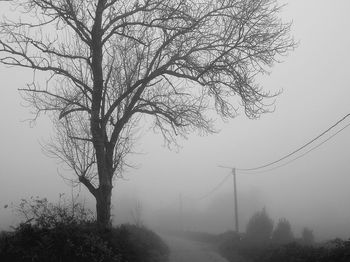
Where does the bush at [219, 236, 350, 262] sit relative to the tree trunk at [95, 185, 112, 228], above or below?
below

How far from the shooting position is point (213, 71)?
1812cm

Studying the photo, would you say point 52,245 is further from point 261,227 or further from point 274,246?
point 261,227

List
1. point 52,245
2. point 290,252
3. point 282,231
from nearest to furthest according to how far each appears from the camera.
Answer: point 52,245 < point 290,252 < point 282,231

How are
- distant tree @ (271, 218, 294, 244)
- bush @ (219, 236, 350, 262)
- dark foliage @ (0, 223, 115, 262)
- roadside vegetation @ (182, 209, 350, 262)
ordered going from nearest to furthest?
dark foliage @ (0, 223, 115, 262)
bush @ (219, 236, 350, 262)
roadside vegetation @ (182, 209, 350, 262)
distant tree @ (271, 218, 294, 244)

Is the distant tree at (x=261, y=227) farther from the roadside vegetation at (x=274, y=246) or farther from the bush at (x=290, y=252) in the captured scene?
the bush at (x=290, y=252)

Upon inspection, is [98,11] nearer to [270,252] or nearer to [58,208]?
[58,208]

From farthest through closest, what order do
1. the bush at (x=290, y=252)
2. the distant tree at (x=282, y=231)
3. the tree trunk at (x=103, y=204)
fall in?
the distant tree at (x=282, y=231) → the tree trunk at (x=103, y=204) → the bush at (x=290, y=252)

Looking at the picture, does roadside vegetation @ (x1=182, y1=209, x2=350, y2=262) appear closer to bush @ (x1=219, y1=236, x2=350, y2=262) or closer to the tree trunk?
bush @ (x1=219, y1=236, x2=350, y2=262)

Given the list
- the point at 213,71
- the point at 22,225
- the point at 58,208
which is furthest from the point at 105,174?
the point at 213,71

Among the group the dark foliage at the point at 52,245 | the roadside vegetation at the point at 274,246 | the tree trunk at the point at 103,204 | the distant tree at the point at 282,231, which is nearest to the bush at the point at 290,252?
the roadside vegetation at the point at 274,246

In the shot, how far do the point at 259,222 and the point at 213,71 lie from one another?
23807mm

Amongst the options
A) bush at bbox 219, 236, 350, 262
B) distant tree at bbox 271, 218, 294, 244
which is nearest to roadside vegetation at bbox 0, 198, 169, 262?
bush at bbox 219, 236, 350, 262

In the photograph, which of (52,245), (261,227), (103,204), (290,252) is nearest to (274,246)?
(290,252)

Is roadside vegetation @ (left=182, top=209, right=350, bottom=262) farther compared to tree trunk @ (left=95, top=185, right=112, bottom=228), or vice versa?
tree trunk @ (left=95, top=185, right=112, bottom=228)
